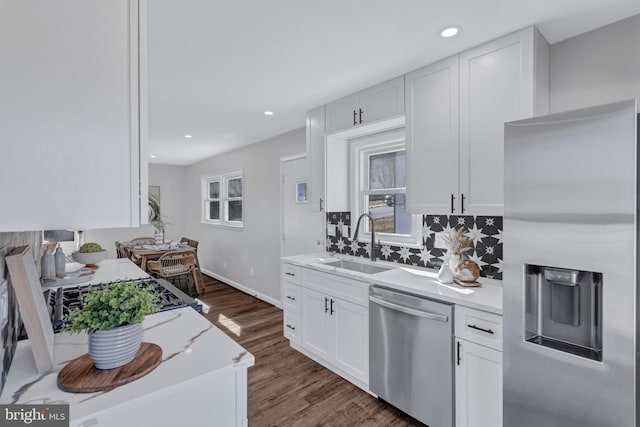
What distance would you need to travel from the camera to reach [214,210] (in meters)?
6.29

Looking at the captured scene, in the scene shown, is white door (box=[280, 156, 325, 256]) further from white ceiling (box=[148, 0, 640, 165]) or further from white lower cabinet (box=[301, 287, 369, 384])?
white ceiling (box=[148, 0, 640, 165])

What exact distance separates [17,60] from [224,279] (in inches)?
212

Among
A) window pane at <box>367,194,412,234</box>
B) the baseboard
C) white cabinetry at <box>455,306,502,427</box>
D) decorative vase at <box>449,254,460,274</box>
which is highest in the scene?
window pane at <box>367,194,412,234</box>

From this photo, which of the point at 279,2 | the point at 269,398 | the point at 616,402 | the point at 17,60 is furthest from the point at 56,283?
the point at 616,402

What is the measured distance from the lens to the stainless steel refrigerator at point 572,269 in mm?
1129

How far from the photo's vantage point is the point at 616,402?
1.16 meters

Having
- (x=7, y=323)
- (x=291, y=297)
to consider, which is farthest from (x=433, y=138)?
(x=7, y=323)

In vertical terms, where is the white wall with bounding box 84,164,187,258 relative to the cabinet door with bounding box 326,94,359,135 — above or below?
below

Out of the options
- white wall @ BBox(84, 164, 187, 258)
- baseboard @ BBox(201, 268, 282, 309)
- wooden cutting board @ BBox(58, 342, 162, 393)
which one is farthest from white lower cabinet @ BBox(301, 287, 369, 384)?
white wall @ BBox(84, 164, 187, 258)

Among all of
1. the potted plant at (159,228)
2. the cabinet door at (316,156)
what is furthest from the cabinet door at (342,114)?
the potted plant at (159,228)

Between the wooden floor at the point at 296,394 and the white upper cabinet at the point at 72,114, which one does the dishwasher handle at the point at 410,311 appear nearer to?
the wooden floor at the point at 296,394

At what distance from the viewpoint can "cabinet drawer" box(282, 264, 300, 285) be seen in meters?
2.91

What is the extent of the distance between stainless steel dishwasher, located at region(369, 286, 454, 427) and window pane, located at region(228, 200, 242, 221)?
146 inches

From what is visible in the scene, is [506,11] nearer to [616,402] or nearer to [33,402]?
[616,402]
